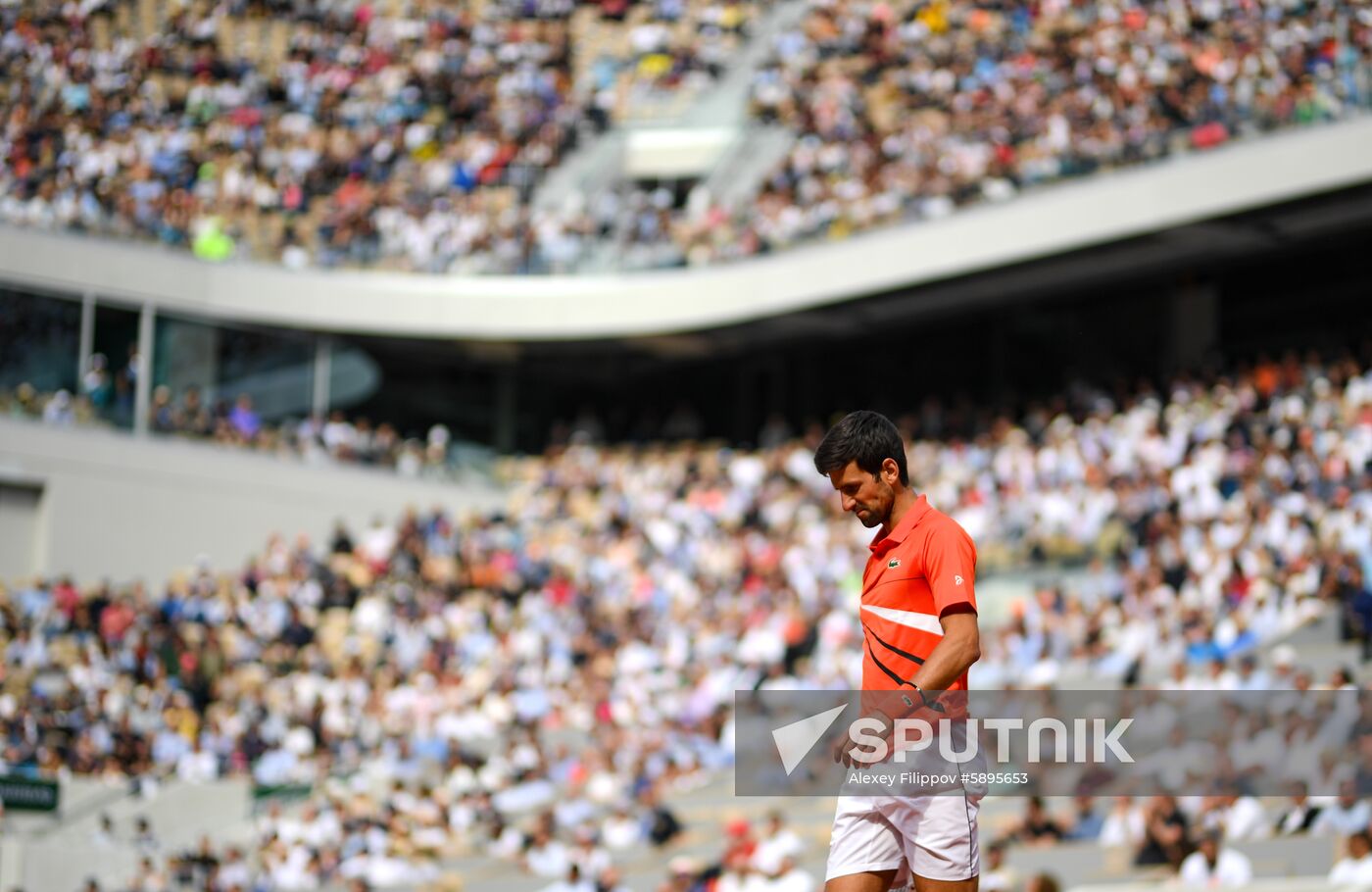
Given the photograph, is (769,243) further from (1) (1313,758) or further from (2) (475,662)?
(1) (1313,758)

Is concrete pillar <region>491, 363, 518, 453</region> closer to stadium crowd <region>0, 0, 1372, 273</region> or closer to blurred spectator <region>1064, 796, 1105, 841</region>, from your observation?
stadium crowd <region>0, 0, 1372, 273</region>

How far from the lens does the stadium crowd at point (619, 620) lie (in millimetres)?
17750

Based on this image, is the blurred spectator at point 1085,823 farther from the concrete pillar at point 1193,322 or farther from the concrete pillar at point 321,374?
the concrete pillar at point 321,374

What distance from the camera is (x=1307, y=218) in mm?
23125

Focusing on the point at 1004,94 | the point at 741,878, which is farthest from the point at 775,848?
the point at 1004,94

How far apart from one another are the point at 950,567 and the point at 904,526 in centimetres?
25

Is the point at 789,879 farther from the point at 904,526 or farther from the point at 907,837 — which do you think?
the point at 904,526

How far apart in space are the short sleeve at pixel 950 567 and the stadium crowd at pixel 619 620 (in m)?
9.32

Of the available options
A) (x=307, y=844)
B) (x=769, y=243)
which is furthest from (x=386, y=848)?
(x=769, y=243)

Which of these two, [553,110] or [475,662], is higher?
[553,110]

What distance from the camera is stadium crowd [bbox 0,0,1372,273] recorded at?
934 inches

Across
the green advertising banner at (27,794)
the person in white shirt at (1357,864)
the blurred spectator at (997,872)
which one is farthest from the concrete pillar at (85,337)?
the person in white shirt at (1357,864)

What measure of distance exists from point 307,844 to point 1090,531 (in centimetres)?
831

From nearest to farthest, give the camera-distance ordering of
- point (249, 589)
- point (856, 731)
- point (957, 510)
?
point (856, 731) → point (957, 510) → point (249, 589)
